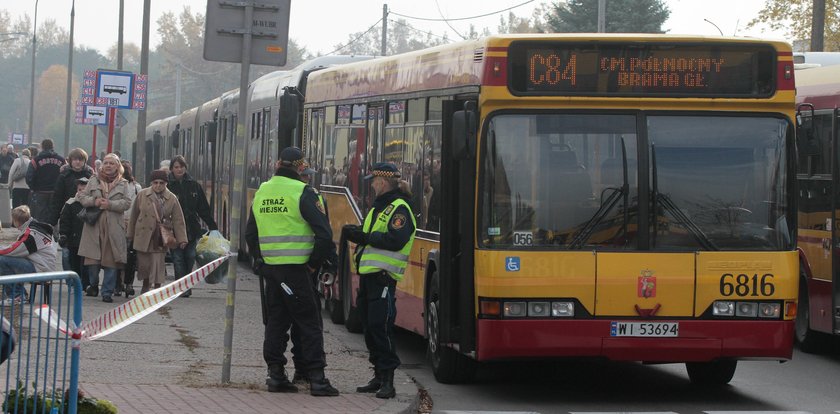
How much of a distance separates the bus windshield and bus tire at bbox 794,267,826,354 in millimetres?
4086

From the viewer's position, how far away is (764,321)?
1080 cm

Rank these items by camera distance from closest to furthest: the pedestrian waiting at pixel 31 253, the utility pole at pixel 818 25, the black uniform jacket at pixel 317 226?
1. the black uniform jacket at pixel 317 226
2. the pedestrian waiting at pixel 31 253
3. the utility pole at pixel 818 25

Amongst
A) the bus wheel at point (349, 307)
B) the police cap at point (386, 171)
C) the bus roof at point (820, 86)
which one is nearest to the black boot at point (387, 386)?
the police cap at point (386, 171)

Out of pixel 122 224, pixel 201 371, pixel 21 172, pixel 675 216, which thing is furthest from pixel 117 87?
pixel 675 216

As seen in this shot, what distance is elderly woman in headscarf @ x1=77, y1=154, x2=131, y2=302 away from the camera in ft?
55.2

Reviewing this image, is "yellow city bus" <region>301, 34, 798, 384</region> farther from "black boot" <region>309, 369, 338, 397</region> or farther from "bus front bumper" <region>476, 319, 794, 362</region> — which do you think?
"black boot" <region>309, 369, 338, 397</region>

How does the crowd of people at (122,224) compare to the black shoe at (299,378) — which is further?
the crowd of people at (122,224)

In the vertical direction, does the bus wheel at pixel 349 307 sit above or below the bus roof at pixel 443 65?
below

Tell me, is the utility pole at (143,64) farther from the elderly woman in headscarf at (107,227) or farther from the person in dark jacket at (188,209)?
the elderly woman in headscarf at (107,227)

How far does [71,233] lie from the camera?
17.3 meters

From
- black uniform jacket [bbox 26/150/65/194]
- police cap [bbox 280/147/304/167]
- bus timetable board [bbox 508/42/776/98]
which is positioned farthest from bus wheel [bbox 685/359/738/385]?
black uniform jacket [bbox 26/150/65/194]

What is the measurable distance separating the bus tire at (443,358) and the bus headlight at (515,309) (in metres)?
1.06

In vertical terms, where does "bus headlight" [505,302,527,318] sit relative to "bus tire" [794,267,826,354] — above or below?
above

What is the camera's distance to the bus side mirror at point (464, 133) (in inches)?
415
